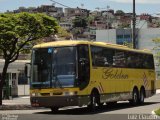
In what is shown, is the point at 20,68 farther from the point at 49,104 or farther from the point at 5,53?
the point at 49,104

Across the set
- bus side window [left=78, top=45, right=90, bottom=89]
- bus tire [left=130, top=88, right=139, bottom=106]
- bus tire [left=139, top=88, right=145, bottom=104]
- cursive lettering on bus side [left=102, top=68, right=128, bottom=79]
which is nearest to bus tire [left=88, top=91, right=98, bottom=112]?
bus side window [left=78, top=45, right=90, bottom=89]

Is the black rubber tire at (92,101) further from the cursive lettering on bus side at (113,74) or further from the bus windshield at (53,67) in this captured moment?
the bus windshield at (53,67)

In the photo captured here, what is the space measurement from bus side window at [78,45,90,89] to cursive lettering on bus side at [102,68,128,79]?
2.29 meters

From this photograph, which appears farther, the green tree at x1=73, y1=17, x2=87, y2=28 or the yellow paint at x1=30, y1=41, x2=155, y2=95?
the green tree at x1=73, y1=17, x2=87, y2=28

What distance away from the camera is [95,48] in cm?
2502

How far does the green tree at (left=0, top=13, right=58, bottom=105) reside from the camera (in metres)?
29.7

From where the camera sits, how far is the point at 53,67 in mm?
23188

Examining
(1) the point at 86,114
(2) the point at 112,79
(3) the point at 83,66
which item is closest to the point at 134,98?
(2) the point at 112,79

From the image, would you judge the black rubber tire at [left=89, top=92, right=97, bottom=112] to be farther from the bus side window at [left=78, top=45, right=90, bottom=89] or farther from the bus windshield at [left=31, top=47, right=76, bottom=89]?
A: the bus windshield at [left=31, top=47, right=76, bottom=89]

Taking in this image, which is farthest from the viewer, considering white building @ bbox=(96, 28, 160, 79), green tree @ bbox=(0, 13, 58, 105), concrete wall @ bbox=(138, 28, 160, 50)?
white building @ bbox=(96, 28, 160, 79)

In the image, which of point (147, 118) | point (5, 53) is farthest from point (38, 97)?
point (5, 53)

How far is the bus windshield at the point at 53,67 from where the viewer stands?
22844 millimetres

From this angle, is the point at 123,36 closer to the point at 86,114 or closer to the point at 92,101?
the point at 92,101

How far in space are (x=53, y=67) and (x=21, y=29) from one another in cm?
735
